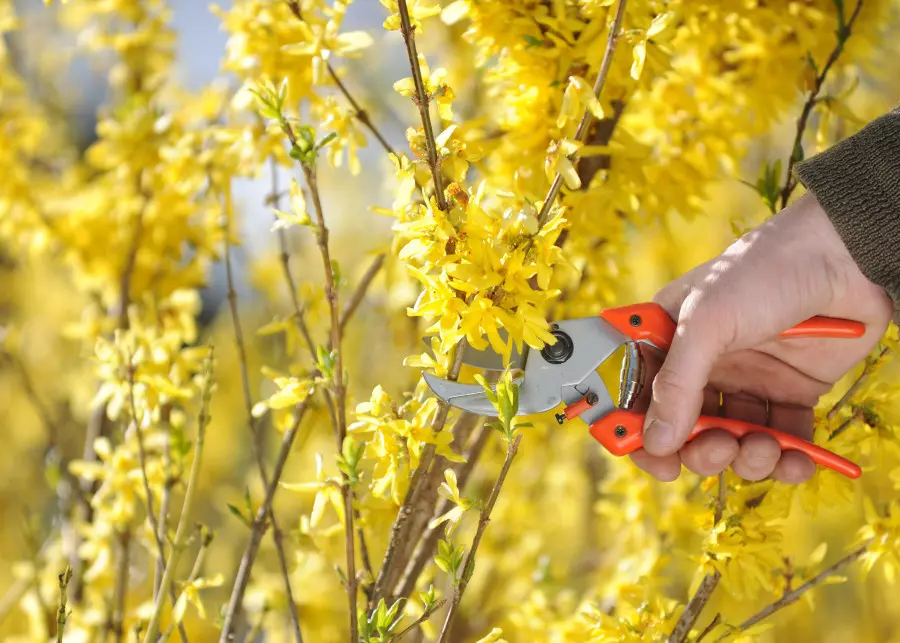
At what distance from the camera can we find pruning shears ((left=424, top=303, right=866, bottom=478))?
1265mm

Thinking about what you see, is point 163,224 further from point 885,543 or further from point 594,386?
point 885,543

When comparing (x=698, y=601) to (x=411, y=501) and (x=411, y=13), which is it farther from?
(x=411, y=13)

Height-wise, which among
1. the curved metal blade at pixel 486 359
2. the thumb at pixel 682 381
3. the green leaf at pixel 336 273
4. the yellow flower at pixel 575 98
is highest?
Result: the yellow flower at pixel 575 98

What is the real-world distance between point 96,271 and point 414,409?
143cm

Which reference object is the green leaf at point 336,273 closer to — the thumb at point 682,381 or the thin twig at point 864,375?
the thumb at point 682,381

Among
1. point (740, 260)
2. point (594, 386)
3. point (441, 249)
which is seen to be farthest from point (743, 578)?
point (441, 249)

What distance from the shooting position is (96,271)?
2.21m

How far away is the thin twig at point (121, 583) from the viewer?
5.42 ft

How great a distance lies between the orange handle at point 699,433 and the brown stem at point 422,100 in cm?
51

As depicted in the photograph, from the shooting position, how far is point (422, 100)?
98 centimetres

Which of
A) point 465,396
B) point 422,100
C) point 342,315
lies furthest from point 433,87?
point 342,315

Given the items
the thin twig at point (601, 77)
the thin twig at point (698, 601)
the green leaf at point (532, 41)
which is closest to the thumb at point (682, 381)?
the thin twig at point (698, 601)

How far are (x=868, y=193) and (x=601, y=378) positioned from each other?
1.72 ft

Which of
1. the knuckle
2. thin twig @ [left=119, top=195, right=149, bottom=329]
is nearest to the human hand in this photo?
the knuckle
